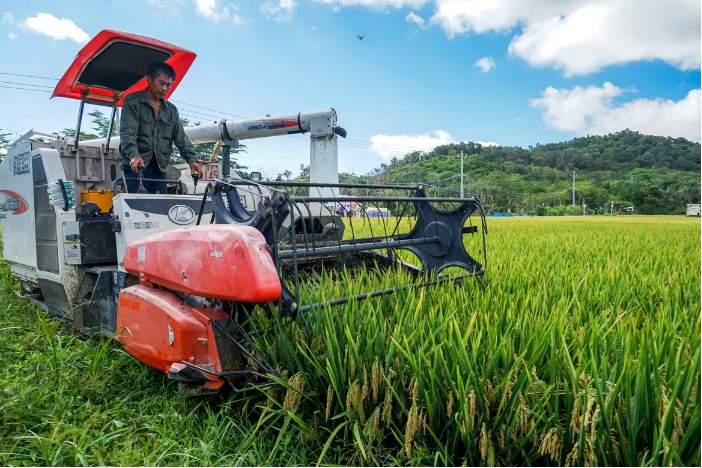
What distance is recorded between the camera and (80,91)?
427 cm

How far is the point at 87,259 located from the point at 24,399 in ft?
4.89

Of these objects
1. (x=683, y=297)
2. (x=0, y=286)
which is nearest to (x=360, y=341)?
(x=683, y=297)

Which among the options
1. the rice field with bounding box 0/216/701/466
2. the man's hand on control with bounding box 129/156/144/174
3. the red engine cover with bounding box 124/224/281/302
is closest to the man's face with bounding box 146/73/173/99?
Result: the man's hand on control with bounding box 129/156/144/174

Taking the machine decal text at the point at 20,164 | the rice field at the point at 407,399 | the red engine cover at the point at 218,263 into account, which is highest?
the machine decal text at the point at 20,164

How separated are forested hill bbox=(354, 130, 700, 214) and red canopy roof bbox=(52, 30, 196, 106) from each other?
4569 cm

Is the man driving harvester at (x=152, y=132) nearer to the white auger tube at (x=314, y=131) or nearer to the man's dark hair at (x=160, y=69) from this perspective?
the man's dark hair at (x=160, y=69)

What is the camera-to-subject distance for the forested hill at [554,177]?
200 feet

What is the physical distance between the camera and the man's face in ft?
13.3

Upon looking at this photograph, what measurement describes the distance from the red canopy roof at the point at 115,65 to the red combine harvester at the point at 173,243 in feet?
0.05

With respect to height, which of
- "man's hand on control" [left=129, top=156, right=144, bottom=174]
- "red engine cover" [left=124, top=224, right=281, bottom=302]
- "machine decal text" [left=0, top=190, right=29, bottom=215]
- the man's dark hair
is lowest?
"red engine cover" [left=124, top=224, right=281, bottom=302]


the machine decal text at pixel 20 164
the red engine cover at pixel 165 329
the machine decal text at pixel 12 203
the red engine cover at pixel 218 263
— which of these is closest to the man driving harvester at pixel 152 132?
the machine decal text at pixel 20 164

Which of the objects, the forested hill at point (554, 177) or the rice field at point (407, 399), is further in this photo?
the forested hill at point (554, 177)

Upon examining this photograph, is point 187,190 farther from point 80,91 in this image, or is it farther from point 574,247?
point 574,247

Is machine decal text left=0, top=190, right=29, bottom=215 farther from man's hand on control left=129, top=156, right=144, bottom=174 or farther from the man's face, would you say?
the man's face
